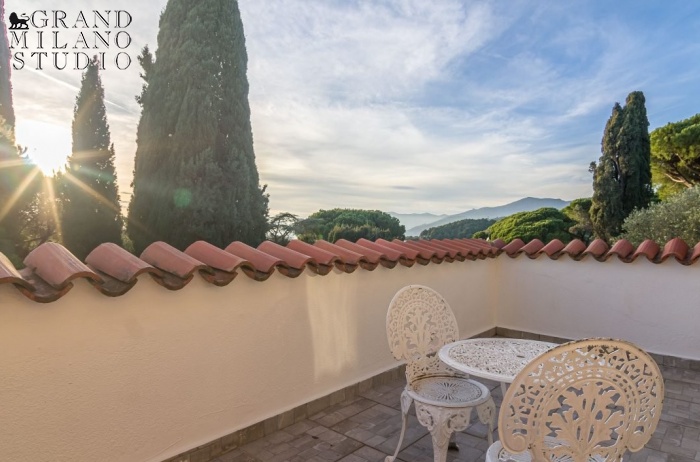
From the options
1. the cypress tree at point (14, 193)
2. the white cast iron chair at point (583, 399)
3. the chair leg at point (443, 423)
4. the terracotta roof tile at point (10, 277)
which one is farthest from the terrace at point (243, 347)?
the cypress tree at point (14, 193)

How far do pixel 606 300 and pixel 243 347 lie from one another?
4395 mm

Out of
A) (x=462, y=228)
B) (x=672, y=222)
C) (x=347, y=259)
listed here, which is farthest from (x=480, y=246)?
(x=462, y=228)

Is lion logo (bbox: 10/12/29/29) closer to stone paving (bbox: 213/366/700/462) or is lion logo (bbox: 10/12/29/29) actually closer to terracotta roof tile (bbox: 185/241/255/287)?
terracotta roof tile (bbox: 185/241/255/287)

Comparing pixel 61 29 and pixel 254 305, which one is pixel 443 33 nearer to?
pixel 61 29

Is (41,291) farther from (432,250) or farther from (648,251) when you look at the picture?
(648,251)

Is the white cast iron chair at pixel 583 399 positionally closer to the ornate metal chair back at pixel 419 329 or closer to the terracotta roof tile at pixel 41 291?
the ornate metal chair back at pixel 419 329

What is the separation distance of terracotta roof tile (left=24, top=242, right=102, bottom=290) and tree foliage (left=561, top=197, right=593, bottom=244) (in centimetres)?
1710

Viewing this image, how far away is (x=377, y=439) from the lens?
2.93 metres

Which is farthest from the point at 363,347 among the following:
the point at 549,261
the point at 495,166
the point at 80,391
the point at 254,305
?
the point at 495,166

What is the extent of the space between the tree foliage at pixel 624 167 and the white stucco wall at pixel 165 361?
13.3 metres

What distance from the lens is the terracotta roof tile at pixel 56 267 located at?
2.00 meters

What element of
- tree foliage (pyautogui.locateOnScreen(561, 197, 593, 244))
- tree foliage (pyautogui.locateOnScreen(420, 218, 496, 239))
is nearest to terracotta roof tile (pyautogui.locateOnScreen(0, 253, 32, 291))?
tree foliage (pyautogui.locateOnScreen(561, 197, 593, 244))

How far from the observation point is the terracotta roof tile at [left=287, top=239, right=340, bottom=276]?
3345mm

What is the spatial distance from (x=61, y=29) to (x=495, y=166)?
10708 mm
